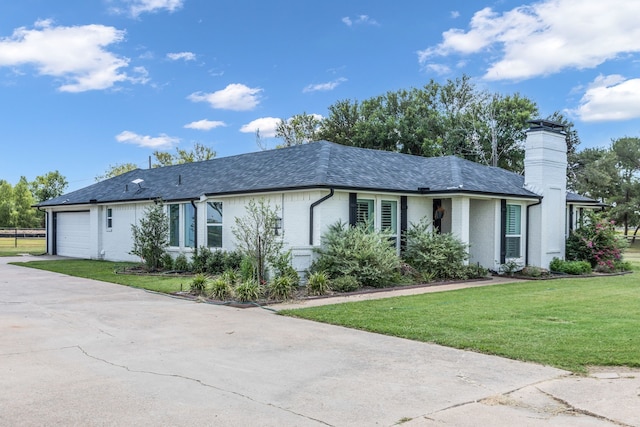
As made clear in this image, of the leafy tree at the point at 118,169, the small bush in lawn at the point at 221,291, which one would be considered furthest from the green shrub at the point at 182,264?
the leafy tree at the point at 118,169

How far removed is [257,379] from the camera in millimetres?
5477

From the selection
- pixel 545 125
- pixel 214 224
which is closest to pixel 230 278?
pixel 214 224

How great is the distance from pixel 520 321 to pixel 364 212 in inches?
274

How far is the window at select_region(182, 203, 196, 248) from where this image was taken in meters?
18.3

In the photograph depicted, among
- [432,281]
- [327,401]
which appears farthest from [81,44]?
[327,401]

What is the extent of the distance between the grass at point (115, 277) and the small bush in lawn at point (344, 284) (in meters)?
3.73

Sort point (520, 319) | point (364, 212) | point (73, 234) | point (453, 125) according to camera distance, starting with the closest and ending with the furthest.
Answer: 1. point (520, 319)
2. point (364, 212)
3. point (73, 234)
4. point (453, 125)

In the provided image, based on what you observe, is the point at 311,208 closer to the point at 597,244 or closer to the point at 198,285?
the point at 198,285

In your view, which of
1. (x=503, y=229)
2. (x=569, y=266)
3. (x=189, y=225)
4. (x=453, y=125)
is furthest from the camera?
(x=453, y=125)

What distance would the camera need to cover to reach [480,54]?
29578mm

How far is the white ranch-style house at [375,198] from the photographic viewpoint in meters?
14.5

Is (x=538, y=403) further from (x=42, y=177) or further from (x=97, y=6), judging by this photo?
(x=42, y=177)

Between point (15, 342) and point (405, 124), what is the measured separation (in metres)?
32.1

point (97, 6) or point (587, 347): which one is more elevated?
point (97, 6)
